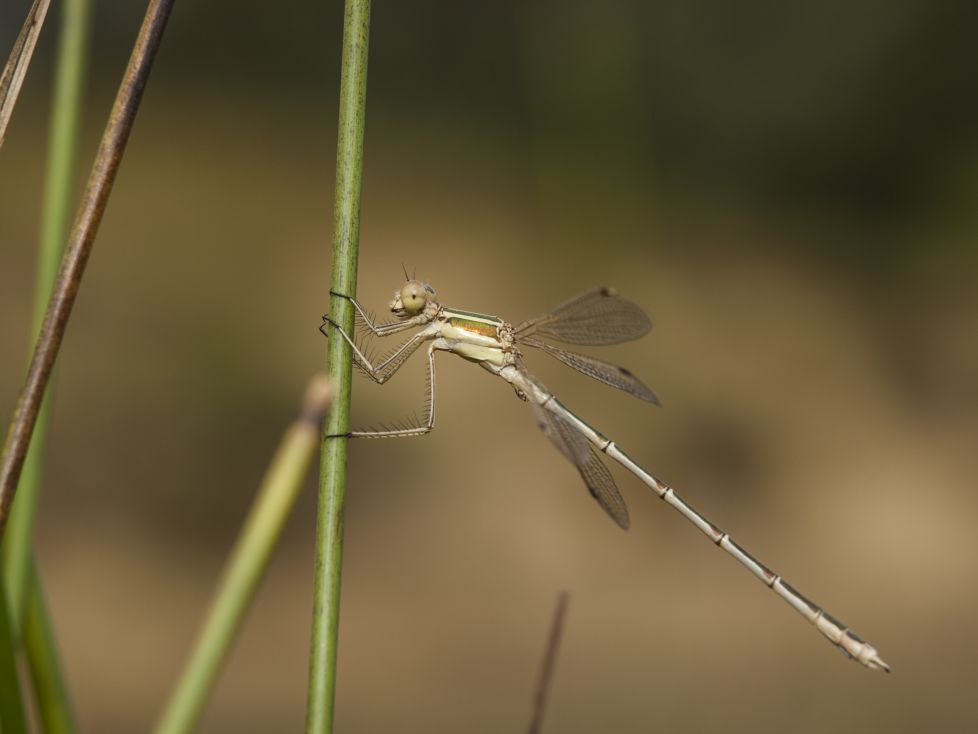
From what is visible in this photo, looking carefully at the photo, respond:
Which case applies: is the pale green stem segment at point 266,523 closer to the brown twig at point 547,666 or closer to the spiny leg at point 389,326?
the brown twig at point 547,666

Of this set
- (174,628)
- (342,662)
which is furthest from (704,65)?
(174,628)

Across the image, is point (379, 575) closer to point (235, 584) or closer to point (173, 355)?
point (173, 355)

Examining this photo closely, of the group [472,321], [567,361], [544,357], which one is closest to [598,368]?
[567,361]

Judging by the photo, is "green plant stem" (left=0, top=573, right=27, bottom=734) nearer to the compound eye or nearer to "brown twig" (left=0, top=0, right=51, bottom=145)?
"brown twig" (left=0, top=0, right=51, bottom=145)

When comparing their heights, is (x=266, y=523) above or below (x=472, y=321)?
below

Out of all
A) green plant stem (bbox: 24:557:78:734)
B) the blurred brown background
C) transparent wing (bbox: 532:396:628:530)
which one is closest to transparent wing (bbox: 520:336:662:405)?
transparent wing (bbox: 532:396:628:530)

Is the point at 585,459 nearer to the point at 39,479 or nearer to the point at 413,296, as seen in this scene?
the point at 413,296
